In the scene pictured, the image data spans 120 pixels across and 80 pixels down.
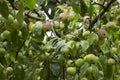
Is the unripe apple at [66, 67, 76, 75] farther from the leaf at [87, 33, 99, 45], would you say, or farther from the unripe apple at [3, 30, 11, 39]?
the unripe apple at [3, 30, 11, 39]

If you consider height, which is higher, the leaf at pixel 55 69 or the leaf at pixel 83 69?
the leaf at pixel 83 69

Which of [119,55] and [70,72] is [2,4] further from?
[119,55]

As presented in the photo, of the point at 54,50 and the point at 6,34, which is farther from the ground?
the point at 6,34

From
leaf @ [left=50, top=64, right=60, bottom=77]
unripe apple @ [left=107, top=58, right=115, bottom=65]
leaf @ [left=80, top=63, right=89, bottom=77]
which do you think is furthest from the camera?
leaf @ [left=50, top=64, right=60, bottom=77]

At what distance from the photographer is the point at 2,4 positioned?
1.12 meters

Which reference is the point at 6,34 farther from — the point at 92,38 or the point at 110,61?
the point at 110,61

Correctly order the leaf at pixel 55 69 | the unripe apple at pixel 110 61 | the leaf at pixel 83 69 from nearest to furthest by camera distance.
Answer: the leaf at pixel 83 69 → the unripe apple at pixel 110 61 → the leaf at pixel 55 69

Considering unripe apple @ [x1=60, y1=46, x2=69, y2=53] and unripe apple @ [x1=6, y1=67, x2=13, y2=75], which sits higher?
unripe apple @ [x1=60, y1=46, x2=69, y2=53]

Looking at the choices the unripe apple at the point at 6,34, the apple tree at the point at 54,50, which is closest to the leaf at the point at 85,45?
the apple tree at the point at 54,50

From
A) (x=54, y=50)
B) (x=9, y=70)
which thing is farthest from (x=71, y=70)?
(x=9, y=70)

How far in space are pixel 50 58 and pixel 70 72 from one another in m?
0.15

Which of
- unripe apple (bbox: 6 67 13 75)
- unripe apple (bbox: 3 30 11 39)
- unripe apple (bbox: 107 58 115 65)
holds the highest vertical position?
unripe apple (bbox: 3 30 11 39)

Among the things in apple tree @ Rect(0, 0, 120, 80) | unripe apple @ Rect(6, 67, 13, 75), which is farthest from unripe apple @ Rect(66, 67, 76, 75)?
unripe apple @ Rect(6, 67, 13, 75)

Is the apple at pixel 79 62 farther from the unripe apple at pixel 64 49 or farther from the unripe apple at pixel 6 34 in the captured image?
the unripe apple at pixel 6 34
